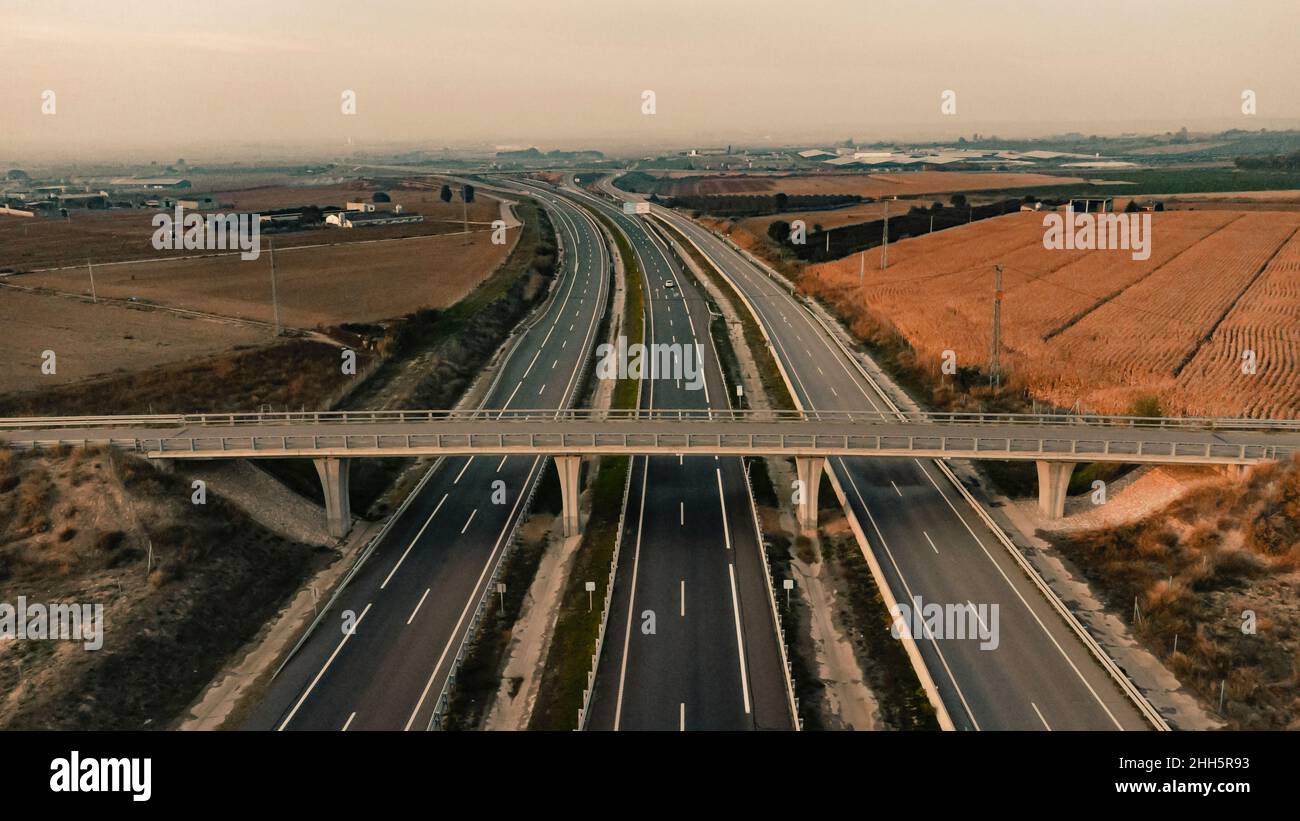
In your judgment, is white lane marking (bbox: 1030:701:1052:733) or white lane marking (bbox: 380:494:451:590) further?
white lane marking (bbox: 380:494:451:590)

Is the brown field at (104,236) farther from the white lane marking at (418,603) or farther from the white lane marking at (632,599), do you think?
the white lane marking at (418,603)

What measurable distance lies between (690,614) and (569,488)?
1140 centimetres

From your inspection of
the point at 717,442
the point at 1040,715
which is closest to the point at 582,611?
the point at 717,442

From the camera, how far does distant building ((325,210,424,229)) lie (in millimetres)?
174625

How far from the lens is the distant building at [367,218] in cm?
17462

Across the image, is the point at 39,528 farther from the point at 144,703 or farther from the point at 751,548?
the point at 751,548

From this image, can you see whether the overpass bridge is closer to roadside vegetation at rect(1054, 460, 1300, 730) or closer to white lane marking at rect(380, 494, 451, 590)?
roadside vegetation at rect(1054, 460, 1300, 730)

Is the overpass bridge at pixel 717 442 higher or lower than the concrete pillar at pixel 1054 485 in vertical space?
higher

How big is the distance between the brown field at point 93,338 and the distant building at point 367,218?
76651 mm

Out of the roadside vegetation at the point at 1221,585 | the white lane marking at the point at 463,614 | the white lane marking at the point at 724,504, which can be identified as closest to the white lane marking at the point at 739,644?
the white lane marking at the point at 724,504

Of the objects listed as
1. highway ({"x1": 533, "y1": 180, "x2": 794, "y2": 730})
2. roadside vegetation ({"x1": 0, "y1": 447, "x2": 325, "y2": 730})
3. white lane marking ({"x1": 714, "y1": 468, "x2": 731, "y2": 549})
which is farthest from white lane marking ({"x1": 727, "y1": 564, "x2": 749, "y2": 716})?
roadside vegetation ({"x1": 0, "y1": 447, "x2": 325, "y2": 730})

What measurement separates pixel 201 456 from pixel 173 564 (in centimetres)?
765

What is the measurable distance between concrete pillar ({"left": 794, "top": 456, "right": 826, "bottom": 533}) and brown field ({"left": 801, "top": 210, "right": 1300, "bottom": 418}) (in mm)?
23550

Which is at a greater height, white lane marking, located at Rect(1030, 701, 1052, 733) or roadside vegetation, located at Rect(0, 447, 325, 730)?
roadside vegetation, located at Rect(0, 447, 325, 730)
